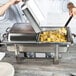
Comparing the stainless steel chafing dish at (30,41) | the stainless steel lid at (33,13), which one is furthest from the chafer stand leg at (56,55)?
the stainless steel lid at (33,13)

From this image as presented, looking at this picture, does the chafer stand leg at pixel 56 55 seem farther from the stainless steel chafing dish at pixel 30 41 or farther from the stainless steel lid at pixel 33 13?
the stainless steel lid at pixel 33 13

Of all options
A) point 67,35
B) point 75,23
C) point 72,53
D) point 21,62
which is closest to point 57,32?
point 67,35

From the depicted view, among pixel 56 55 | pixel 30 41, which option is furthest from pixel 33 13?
pixel 56 55

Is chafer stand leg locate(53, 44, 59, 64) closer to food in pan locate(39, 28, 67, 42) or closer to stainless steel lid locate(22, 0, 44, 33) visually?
food in pan locate(39, 28, 67, 42)

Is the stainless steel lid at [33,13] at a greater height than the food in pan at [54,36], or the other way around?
the stainless steel lid at [33,13]

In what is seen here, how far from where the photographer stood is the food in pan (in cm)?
143

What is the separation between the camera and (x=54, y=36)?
1463 mm

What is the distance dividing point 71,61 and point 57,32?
0.24 meters

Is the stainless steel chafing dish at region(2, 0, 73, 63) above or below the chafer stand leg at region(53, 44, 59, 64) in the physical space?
above

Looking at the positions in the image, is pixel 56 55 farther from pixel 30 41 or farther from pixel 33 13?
pixel 33 13

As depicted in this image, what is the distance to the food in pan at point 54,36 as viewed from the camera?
143cm

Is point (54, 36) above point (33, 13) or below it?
below

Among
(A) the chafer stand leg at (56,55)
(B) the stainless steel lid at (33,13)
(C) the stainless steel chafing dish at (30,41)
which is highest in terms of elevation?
(B) the stainless steel lid at (33,13)

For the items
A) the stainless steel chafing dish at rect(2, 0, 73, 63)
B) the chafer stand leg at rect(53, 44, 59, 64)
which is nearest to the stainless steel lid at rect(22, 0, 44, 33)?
the stainless steel chafing dish at rect(2, 0, 73, 63)
